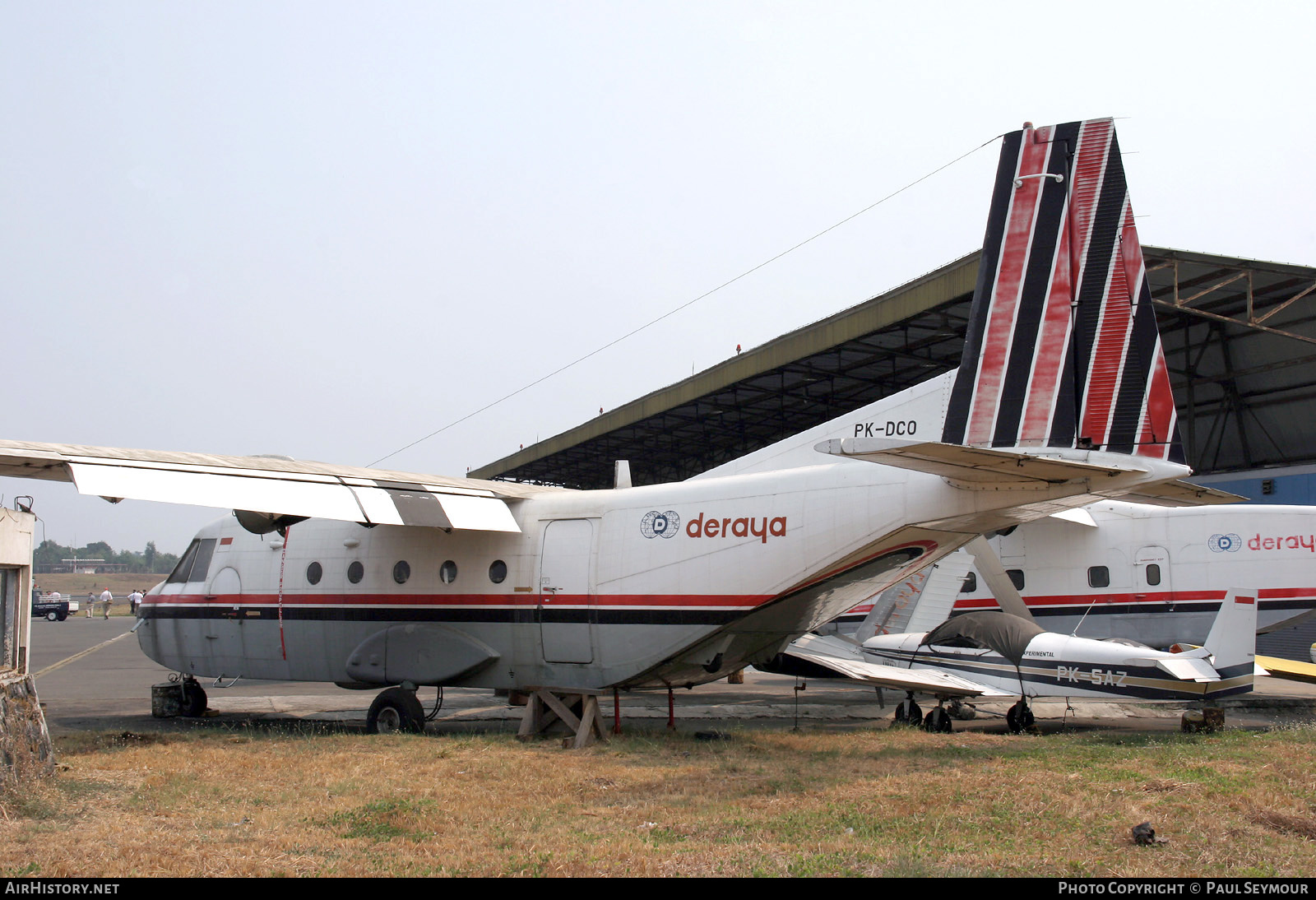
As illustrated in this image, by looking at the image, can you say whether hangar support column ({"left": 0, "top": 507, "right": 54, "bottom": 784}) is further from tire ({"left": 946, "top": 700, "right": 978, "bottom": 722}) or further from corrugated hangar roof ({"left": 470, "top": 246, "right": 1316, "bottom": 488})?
corrugated hangar roof ({"left": 470, "top": 246, "right": 1316, "bottom": 488})

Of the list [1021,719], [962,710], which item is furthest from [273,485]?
[962,710]

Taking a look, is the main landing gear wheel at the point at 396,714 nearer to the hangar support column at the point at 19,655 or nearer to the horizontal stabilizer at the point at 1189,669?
the hangar support column at the point at 19,655

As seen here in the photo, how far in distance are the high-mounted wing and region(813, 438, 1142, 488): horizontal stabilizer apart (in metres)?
5.98

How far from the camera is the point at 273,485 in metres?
11.6

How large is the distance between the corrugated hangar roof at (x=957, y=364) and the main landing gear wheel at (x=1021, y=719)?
10.3 meters

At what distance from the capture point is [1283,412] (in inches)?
1146

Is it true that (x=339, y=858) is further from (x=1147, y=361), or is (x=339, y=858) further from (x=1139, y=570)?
(x=1139, y=570)

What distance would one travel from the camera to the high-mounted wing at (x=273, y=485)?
10.3 meters

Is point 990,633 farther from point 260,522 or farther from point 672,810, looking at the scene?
point 260,522

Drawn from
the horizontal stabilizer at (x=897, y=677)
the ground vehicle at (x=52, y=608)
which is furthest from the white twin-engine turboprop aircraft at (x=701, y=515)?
the ground vehicle at (x=52, y=608)

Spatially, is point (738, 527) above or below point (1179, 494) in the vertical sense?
below

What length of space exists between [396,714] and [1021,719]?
896cm

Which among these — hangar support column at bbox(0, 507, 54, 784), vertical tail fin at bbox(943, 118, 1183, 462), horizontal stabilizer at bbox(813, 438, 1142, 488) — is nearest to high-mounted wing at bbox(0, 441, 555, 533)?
hangar support column at bbox(0, 507, 54, 784)
